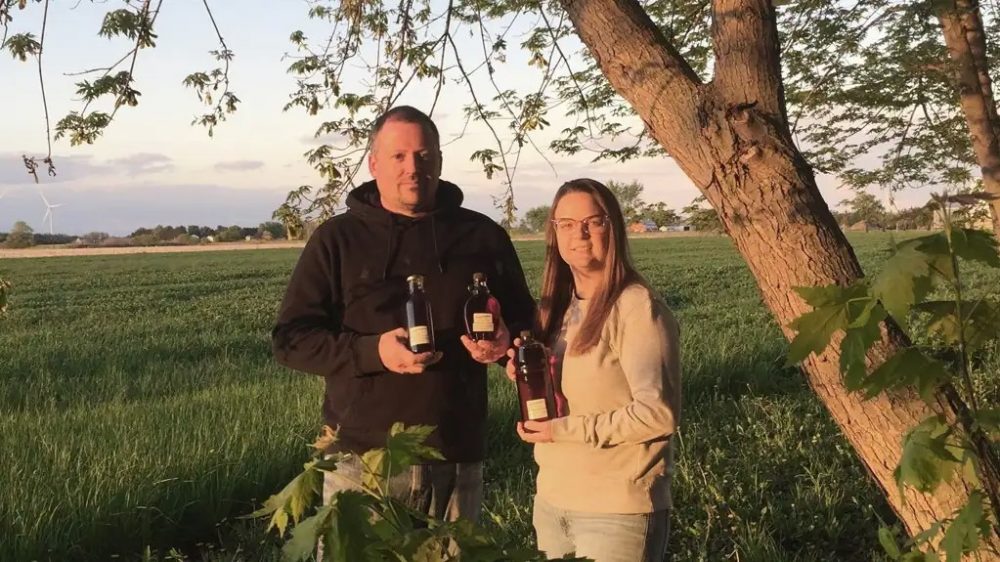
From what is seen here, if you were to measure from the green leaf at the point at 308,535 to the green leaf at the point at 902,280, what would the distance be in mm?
1063

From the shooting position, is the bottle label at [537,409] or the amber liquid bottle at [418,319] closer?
the bottle label at [537,409]

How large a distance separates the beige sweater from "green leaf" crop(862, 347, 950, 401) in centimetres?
73

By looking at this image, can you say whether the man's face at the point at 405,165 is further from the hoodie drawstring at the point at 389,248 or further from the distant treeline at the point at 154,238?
the distant treeline at the point at 154,238

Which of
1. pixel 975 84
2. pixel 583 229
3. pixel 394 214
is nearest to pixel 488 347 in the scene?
pixel 583 229

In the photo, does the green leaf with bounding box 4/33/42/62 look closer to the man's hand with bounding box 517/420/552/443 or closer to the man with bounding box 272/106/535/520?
the man with bounding box 272/106/535/520

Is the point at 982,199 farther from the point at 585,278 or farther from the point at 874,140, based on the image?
the point at 874,140

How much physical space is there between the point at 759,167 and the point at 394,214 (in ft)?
4.41

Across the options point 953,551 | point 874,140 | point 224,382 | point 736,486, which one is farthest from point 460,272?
point 224,382

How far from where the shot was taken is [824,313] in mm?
1740

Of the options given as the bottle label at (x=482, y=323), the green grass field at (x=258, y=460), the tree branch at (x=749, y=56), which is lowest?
the green grass field at (x=258, y=460)

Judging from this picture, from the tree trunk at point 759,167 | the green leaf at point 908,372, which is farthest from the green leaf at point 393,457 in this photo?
the tree trunk at point 759,167

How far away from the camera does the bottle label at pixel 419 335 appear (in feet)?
8.96

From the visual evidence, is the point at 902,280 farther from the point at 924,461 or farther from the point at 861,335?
the point at 924,461

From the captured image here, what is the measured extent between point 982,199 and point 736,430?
17.9 feet
